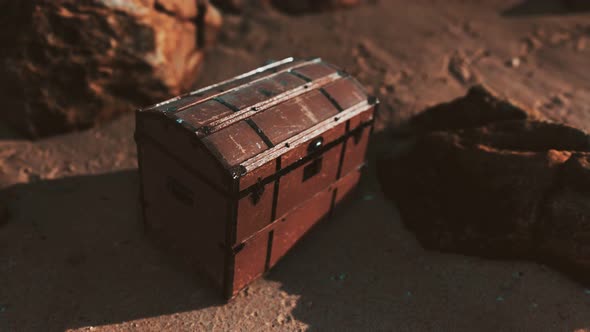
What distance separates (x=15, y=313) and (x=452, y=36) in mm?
8430

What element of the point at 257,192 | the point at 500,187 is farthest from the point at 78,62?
the point at 500,187

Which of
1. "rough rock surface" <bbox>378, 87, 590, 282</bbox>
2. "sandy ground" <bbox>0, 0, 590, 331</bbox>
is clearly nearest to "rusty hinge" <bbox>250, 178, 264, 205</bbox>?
"sandy ground" <bbox>0, 0, 590, 331</bbox>

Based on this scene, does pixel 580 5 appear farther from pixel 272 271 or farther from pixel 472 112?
pixel 272 271

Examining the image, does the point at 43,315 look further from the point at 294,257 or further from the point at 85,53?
the point at 85,53

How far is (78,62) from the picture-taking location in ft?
23.4

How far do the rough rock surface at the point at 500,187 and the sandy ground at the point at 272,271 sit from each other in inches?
8.7

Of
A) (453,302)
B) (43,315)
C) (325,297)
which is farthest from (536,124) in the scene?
(43,315)

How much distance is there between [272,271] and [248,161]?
5.49 feet

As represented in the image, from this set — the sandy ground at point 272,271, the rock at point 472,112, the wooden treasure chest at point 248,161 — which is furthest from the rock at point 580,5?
the wooden treasure chest at point 248,161

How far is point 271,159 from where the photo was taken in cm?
466

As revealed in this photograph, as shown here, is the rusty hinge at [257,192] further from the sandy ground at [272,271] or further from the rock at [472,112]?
the rock at [472,112]

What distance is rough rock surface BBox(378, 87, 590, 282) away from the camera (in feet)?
17.1

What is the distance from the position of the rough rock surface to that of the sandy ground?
0.73ft

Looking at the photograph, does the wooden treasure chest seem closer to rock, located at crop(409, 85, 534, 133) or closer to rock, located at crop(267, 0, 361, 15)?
rock, located at crop(409, 85, 534, 133)
